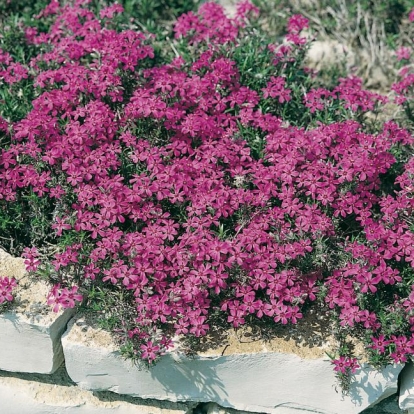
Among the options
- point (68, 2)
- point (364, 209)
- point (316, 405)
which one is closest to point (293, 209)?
point (364, 209)

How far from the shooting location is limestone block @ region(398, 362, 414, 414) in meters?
3.68

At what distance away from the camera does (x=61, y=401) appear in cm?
390

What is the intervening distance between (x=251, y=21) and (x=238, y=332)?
2695mm

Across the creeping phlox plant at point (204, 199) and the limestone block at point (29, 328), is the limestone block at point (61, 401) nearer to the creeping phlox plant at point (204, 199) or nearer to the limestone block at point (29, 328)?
the limestone block at point (29, 328)

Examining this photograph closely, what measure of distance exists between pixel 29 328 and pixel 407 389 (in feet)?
7.02

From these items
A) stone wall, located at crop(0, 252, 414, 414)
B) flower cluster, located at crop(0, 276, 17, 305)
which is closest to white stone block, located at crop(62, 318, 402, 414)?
stone wall, located at crop(0, 252, 414, 414)

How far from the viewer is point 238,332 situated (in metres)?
3.68

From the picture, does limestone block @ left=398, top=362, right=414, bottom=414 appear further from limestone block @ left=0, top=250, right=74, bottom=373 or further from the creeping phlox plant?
limestone block @ left=0, top=250, right=74, bottom=373

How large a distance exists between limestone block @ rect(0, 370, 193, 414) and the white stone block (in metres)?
0.13

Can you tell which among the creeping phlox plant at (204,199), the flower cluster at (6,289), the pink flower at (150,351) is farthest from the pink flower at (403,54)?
the flower cluster at (6,289)

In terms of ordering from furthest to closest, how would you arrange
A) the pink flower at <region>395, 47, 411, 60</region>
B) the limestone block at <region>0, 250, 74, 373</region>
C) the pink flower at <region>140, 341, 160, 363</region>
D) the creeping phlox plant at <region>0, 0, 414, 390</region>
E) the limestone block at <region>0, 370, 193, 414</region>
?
the pink flower at <region>395, 47, 411, 60</region> → the limestone block at <region>0, 370, 193, 414</region> → the limestone block at <region>0, 250, 74, 373</region> → the creeping phlox plant at <region>0, 0, 414, 390</region> → the pink flower at <region>140, 341, 160, 363</region>

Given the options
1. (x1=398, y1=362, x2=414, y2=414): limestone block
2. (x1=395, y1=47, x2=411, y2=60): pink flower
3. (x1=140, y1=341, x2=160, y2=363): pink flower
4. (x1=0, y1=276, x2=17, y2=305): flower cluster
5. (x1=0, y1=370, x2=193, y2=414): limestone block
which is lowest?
(x1=398, y1=362, x2=414, y2=414): limestone block

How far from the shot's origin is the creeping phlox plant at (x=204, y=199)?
3.54 metres

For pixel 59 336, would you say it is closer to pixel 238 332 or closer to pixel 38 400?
pixel 38 400
